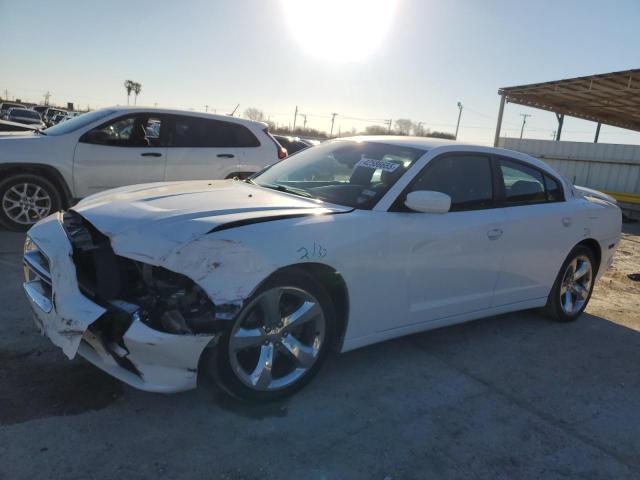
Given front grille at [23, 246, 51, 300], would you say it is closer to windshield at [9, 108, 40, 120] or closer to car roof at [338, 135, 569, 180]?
car roof at [338, 135, 569, 180]

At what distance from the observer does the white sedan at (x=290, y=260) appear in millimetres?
2631

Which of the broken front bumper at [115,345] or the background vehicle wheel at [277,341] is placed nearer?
the broken front bumper at [115,345]

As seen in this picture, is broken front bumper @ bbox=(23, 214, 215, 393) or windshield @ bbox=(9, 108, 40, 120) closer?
broken front bumper @ bbox=(23, 214, 215, 393)

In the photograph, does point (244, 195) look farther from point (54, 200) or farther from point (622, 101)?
point (622, 101)

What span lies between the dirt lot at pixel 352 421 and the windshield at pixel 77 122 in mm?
3444

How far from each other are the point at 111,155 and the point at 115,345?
5.01 m

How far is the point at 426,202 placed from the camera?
3422 mm

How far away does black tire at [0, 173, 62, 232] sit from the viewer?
21.4 feet

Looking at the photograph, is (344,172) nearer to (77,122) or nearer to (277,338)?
(277,338)

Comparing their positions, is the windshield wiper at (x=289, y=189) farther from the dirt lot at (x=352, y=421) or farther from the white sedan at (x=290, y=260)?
the dirt lot at (x=352, y=421)

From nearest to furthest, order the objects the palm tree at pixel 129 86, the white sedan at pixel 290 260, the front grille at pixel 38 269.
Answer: the white sedan at pixel 290 260, the front grille at pixel 38 269, the palm tree at pixel 129 86

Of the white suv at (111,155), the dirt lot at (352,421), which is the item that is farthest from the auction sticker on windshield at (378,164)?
the white suv at (111,155)

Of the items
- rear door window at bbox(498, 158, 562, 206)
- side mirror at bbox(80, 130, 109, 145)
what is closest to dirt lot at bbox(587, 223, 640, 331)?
rear door window at bbox(498, 158, 562, 206)

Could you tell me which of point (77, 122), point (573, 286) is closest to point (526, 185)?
point (573, 286)
